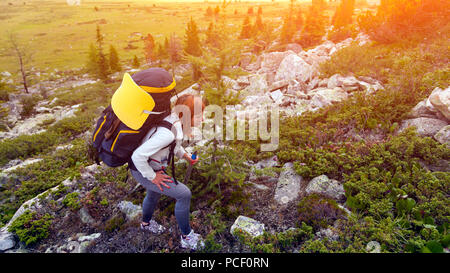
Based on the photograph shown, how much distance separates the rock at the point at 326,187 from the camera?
4.65 metres

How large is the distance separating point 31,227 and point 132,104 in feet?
14.0

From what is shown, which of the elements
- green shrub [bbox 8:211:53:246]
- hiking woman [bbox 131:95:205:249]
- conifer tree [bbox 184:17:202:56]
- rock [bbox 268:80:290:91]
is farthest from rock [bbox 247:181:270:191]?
conifer tree [bbox 184:17:202:56]

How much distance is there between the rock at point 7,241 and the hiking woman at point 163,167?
9.57ft

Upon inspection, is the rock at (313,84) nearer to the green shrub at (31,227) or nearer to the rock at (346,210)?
the rock at (346,210)

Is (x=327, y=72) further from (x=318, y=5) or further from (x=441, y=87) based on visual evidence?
(x=318, y=5)

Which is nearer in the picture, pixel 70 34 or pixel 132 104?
pixel 132 104

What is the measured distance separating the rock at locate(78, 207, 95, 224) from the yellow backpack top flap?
3484 mm

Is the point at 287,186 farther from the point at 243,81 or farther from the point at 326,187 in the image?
the point at 243,81

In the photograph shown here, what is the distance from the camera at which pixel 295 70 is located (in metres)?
14.7

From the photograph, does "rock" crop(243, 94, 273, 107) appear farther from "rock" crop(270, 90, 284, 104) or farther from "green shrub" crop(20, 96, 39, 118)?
"green shrub" crop(20, 96, 39, 118)

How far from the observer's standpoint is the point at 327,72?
39.4 ft

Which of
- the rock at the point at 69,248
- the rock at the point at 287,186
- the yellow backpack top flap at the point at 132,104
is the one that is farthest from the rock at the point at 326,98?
the rock at the point at 69,248

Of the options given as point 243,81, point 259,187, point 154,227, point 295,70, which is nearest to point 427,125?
point 259,187
